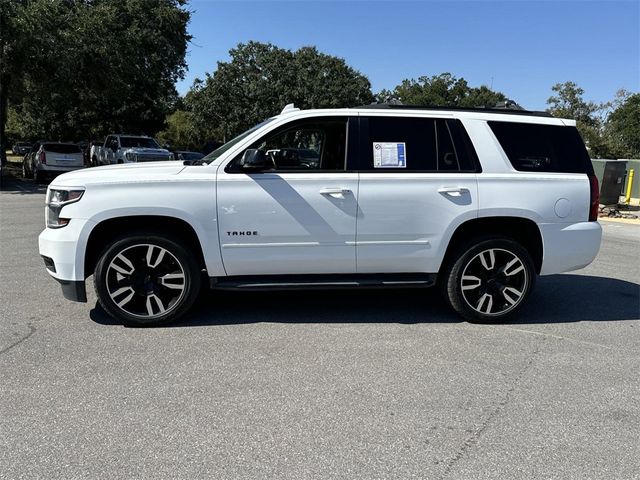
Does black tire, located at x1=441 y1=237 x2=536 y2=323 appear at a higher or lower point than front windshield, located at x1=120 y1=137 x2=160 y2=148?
lower

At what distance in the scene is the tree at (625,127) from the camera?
45688 millimetres

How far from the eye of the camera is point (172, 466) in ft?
9.44

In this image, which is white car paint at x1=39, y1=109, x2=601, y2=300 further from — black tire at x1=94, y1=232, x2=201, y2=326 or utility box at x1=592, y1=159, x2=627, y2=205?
utility box at x1=592, y1=159, x2=627, y2=205

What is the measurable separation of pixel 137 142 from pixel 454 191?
21201mm

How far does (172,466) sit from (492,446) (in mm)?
1808

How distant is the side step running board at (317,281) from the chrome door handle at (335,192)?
777 mm

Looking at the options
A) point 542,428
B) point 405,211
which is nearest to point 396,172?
point 405,211

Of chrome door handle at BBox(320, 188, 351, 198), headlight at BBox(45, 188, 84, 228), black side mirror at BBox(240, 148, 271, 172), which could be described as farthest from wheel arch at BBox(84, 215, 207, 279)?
chrome door handle at BBox(320, 188, 351, 198)

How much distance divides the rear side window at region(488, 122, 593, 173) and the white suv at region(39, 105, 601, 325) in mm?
12

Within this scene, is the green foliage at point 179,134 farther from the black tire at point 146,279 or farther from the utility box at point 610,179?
the black tire at point 146,279

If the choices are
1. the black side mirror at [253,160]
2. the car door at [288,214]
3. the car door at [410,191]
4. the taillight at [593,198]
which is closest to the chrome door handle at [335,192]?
the car door at [288,214]

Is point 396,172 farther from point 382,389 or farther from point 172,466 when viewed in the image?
point 172,466

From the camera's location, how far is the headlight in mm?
4699

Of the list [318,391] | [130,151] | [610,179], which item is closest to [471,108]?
[318,391]
